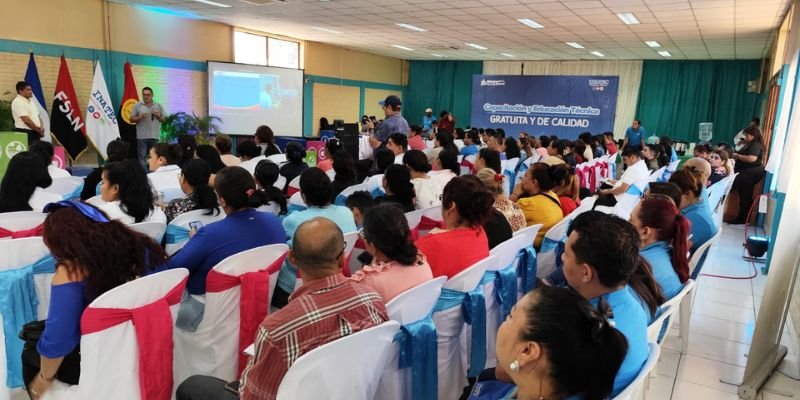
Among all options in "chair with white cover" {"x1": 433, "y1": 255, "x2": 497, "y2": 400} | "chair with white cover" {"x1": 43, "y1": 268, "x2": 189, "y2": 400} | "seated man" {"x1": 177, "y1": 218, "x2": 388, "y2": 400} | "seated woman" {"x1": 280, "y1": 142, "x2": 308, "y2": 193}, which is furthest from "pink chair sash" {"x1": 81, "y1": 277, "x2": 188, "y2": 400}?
"seated woman" {"x1": 280, "y1": 142, "x2": 308, "y2": 193}

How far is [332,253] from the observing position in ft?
5.57

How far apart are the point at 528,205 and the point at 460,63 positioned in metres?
15.1

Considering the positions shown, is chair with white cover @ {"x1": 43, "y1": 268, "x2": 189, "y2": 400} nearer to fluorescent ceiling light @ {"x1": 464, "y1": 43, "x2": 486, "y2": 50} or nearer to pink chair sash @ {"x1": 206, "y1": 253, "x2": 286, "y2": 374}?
pink chair sash @ {"x1": 206, "y1": 253, "x2": 286, "y2": 374}

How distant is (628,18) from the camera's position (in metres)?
8.28

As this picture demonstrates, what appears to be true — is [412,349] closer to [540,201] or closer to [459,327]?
[459,327]

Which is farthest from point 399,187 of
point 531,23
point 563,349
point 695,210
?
point 531,23

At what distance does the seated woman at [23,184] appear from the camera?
3163 mm

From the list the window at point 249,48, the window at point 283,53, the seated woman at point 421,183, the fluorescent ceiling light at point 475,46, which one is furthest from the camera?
the window at point 283,53

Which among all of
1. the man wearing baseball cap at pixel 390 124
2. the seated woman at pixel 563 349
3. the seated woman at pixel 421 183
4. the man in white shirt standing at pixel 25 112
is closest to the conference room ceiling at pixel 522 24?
the man wearing baseball cap at pixel 390 124

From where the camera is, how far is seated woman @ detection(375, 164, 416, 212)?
3547 millimetres

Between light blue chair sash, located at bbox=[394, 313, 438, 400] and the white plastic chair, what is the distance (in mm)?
233

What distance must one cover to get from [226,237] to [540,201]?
2.14m

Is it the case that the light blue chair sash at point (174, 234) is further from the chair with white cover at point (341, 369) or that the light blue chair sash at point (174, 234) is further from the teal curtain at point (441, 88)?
the teal curtain at point (441, 88)

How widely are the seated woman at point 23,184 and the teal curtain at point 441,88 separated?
15618mm
